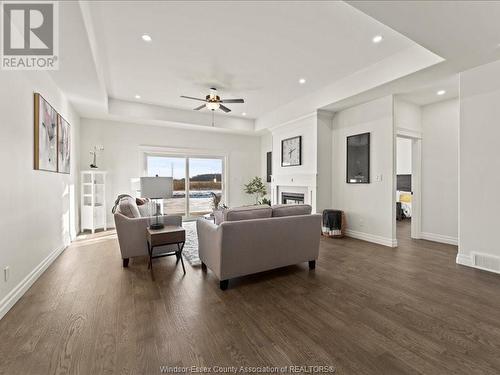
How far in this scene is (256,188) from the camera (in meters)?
7.84

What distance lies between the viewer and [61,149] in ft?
13.0

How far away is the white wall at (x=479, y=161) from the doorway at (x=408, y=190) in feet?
5.22

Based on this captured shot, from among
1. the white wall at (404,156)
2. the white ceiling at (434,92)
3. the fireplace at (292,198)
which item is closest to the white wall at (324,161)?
the fireplace at (292,198)

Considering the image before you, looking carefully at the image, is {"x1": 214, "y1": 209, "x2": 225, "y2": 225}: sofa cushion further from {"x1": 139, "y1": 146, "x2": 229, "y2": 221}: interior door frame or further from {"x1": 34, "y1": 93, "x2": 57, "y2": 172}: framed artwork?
{"x1": 139, "y1": 146, "x2": 229, "y2": 221}: interior door frame

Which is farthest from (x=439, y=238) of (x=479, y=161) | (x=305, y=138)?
(x=305, y=138)

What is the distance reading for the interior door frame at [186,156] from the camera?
654 centimetres

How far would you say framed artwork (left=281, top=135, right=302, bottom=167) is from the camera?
5.76 m

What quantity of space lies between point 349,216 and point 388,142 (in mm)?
1691

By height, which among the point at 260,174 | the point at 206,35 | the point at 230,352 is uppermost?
the point at 206,35

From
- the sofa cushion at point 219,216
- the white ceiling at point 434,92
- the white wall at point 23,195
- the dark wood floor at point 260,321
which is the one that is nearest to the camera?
the dark wood floor at point 260,321

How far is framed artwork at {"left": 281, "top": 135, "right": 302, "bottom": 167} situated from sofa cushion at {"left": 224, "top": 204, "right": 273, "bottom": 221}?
3.11 m

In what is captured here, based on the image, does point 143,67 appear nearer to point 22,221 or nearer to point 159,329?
point 22,221

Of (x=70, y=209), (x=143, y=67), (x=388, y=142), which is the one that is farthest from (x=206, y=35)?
(x=70, y=209)

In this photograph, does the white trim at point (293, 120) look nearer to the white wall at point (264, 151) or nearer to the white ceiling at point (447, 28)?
the white wall at point (264, 151)
